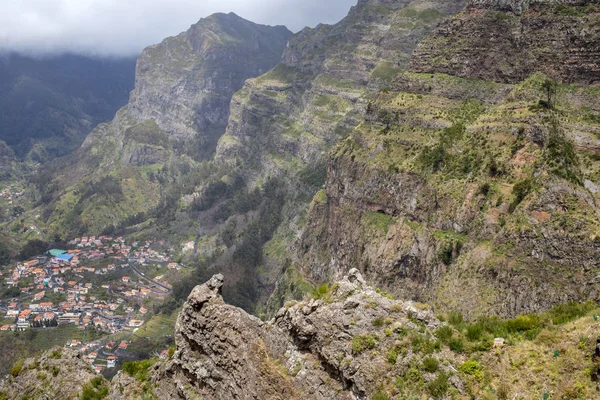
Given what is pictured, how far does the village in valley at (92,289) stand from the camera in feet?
384

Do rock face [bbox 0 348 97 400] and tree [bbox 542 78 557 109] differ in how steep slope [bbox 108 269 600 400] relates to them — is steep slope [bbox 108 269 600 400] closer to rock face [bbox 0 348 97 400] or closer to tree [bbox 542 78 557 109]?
rock face [bbox 0 348 97 400]

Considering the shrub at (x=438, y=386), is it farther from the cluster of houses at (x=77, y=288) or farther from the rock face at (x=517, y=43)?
the cluster of houses at (x=77, y=288)

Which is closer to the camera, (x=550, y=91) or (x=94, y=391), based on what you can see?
(x=94, y=391)

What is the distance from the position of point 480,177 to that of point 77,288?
140 m

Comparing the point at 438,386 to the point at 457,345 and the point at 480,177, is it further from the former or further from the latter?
the point at 480,177

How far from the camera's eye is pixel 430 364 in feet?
53.9

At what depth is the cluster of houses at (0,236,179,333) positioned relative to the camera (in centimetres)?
12256

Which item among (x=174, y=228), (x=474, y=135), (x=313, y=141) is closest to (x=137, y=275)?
(x=174, y=228)

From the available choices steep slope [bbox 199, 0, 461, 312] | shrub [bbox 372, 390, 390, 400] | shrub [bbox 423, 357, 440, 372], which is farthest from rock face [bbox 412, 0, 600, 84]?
steep slope [bbox 199, 0, 461, 312]

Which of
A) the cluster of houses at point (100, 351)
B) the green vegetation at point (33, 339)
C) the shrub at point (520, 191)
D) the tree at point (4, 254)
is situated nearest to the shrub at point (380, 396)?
the shrub at point (520, 191)

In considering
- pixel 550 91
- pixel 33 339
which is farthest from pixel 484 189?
pixel 33 339

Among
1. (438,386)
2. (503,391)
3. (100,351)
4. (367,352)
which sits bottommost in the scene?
(100,351)

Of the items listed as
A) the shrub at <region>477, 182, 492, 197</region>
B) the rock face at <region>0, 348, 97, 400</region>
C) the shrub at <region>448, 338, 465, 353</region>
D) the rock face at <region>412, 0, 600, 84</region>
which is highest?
the rock face at <region>412, 0, 600, 84</region>

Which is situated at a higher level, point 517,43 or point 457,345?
point 517,43
